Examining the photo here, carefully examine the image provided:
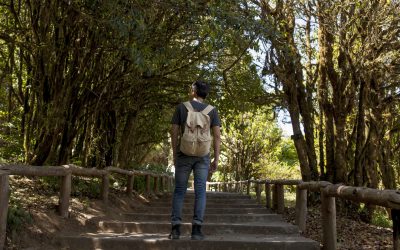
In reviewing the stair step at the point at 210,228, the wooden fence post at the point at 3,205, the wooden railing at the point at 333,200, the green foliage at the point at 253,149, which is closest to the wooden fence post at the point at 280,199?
the wooden railing at the point at 333,200

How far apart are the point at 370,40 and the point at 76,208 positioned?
7.18 m

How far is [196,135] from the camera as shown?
5.05m

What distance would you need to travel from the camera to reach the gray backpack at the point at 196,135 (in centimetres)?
502

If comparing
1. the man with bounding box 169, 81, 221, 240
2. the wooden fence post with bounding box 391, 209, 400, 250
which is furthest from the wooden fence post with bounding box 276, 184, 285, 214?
the wooden fence post with bounding box 391, 209, 400, 250

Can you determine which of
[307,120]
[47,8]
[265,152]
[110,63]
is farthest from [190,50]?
[265,152]

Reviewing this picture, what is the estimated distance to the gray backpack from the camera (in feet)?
16.5

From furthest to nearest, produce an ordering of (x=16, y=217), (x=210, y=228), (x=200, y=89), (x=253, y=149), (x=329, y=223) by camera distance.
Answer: (x=253, y=149) → (x=210, y=228) → (x=200, y=89) → (x=16, y=217) → (x=329, y=223)

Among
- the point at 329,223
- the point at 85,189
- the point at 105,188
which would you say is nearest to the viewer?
the point at 329,223

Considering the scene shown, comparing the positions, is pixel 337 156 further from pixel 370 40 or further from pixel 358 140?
pixel 370 40

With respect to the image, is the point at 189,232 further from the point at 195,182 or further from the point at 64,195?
the point at 64,195

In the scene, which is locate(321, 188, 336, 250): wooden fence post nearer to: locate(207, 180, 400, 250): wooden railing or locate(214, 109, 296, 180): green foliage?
locate(207, 180, 400, 250): wooden railing

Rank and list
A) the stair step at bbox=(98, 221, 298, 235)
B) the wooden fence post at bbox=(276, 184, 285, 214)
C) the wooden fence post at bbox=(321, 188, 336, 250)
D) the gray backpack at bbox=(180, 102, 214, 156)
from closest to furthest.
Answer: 1. the wooden fence post at bbox=(321, 188, 336, 250)
2. the gray backpack at bbox=(180, 102, 214, 156)
3. the stair step at bbox=(98, 221, 298, 235)
4. the wooden fence post at bbox=(276, 184, 285, 214)

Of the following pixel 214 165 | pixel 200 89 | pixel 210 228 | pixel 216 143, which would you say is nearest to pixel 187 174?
pixel 214 165

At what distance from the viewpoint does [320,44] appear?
11.6 m
